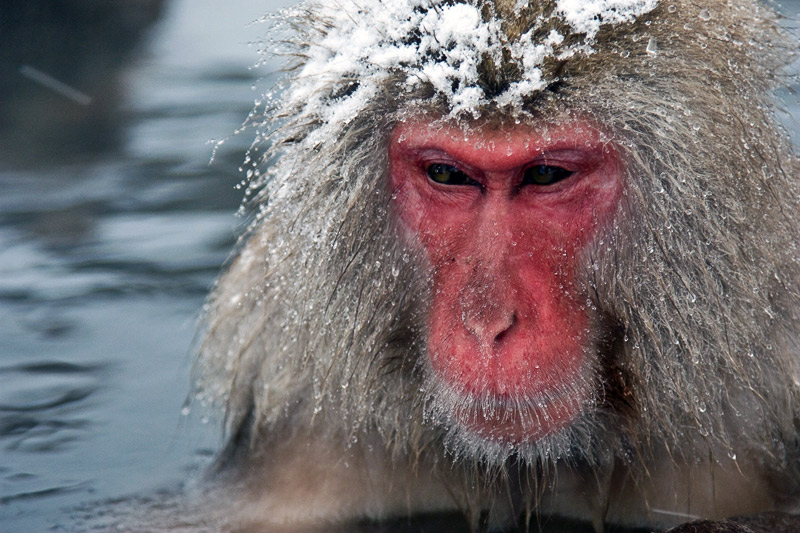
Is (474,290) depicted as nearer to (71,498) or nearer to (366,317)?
(366,317)

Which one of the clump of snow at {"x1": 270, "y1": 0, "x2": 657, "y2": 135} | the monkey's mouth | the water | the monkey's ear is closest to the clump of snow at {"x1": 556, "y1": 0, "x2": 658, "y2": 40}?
the clump of snow at {"x1": 270, "y1": 0, "x2": 657, "y2": 135}

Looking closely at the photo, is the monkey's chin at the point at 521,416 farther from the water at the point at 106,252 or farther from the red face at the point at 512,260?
the water at the point at 106,252

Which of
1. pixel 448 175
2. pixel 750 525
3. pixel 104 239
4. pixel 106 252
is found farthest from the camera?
pixel 104 239

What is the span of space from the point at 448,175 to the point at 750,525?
1283mm

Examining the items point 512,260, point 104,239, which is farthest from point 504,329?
point 104,239

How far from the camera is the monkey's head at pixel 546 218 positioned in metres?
2.59

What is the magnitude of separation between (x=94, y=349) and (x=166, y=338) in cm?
32

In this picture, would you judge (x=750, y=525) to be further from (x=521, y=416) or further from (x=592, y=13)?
(x=592, y=13)

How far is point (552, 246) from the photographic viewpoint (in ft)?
8.70

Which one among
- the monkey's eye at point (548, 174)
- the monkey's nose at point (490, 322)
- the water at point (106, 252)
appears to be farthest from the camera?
the water at point (106, 252)

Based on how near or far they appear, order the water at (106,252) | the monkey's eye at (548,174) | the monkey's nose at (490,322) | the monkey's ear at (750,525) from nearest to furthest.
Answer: the monkey's nose at (490,322), the monkey's eye at (548,174), the monkey's ear at (750,525), the water at (106,252)

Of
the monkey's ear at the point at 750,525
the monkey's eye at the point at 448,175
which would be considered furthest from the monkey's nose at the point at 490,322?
the monkey's ear at the point at 750,525

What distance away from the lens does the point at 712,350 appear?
2818 millimetres

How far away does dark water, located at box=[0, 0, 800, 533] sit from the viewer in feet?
14.2
